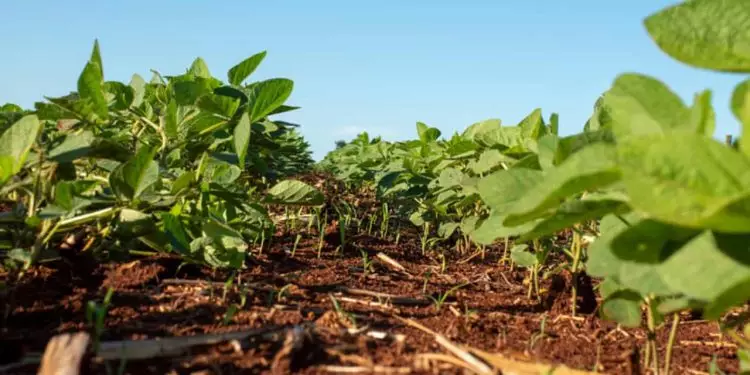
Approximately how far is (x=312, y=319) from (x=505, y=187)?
0.65 m

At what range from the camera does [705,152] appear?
3.06 feet

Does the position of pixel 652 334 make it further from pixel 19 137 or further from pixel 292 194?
pixel 19 137

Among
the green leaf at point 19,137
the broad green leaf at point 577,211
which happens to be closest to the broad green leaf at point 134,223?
the green leaf at point 19,137

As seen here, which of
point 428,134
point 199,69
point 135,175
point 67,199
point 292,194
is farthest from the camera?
point 428,134

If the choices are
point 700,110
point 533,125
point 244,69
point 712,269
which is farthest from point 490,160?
point 712,269

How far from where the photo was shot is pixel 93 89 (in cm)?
231

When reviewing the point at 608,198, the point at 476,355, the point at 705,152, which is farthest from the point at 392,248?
the point at 705,152

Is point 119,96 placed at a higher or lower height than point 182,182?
higher

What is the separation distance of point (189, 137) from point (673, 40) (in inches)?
72.3

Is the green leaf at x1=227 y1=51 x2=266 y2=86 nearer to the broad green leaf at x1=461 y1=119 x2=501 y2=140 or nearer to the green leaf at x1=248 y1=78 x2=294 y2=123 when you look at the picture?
the green leaf at x1=248 y1=78 x2=294 y2=123

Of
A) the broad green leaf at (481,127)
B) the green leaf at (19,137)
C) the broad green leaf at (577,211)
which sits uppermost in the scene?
the broad green leaf at (481,127)

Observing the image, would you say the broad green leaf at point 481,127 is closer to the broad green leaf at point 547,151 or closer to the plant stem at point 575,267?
the plant stem at point 575,267

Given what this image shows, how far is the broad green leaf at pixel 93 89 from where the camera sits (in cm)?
227

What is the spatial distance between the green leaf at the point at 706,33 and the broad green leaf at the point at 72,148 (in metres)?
1.53
